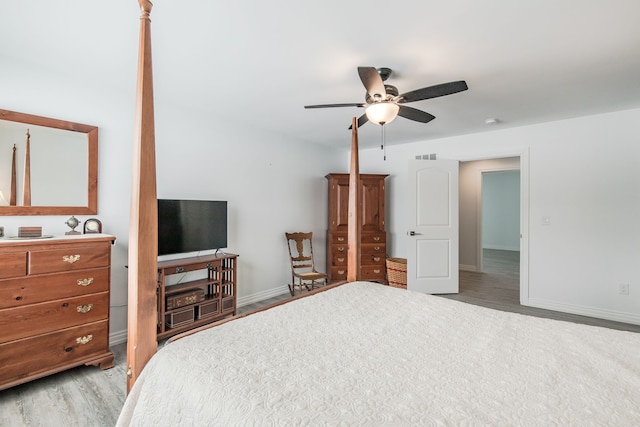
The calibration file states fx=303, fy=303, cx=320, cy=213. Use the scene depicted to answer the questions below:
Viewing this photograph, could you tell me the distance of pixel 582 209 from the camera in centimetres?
350

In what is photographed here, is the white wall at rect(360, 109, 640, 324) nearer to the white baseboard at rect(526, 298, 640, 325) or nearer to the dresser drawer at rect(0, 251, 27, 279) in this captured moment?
the white baseboard at rect(526, 298, 640, 325)

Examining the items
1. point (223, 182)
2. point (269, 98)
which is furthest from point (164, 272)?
point (269, 98)

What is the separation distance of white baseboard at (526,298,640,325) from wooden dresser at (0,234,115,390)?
456cm

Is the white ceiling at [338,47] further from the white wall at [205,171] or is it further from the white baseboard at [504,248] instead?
the white baseboard at [504,248]

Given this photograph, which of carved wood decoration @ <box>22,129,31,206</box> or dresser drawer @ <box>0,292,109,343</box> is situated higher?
carved wood decoration @ <box>22,129,31,206</box>

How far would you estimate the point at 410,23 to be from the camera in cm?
174

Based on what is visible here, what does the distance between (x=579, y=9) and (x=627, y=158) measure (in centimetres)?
258

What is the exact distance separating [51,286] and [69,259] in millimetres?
198

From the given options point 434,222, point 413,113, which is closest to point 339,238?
point 434,222

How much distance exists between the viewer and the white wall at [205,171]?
8.00 ft

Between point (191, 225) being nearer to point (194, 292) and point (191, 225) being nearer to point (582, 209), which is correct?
point (194, 292)

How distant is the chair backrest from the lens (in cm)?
429

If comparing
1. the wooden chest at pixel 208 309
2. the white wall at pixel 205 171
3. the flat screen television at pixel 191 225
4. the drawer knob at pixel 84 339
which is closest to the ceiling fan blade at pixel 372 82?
the white wall at pixel 205 171

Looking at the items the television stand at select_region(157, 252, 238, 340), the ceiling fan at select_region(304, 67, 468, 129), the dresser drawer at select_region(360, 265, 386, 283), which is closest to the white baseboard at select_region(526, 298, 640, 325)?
the dresser drawer at select_region(360, 265, 386, 283)
